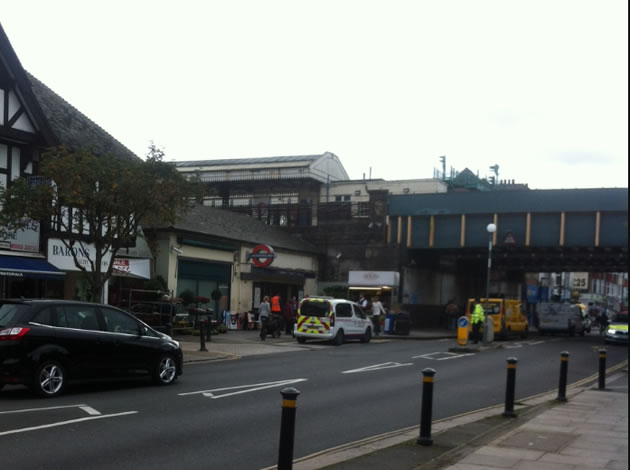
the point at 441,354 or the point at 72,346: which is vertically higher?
the point at 72,346

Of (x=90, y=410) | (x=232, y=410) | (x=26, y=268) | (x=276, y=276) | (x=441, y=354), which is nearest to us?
(x=90, y=410)

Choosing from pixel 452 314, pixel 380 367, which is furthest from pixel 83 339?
pixel 452 314

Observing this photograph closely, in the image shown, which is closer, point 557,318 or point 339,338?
point 339,338

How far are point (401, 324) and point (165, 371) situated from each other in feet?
69.2

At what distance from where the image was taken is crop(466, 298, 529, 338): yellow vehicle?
34250 millimetres

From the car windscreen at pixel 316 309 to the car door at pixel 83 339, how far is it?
14.6 meters

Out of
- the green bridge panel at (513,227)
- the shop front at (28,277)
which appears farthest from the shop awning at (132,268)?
the green bridge panel at (513,227)

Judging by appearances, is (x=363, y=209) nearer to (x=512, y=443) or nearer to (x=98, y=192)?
(x=98, y=192)

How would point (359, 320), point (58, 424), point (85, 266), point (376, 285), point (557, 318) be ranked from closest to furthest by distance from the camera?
point (58, 424) → point (85, 266) → point (359, 320) → point (557, 318) → point (376, 285)

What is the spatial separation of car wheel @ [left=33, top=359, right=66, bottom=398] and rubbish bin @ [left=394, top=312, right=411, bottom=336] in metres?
23.1

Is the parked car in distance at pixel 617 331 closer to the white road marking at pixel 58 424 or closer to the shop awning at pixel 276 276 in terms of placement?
the shop awning at pixel 276 276

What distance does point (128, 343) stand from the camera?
13.4 m

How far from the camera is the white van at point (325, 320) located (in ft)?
88.9

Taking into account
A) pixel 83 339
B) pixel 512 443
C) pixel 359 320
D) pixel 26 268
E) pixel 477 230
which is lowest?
pixel 359 320
